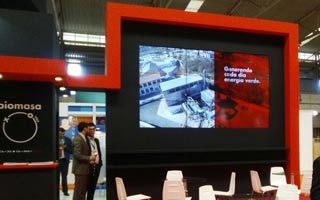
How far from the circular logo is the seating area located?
4.74 ft

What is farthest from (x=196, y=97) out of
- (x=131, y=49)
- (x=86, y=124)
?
(x=86, y=124)

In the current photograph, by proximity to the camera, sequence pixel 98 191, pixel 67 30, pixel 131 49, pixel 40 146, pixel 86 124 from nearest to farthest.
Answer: pixel 40 146
pixel 86 124
pixel 131 49
pixel 98 191
pixel 67 30

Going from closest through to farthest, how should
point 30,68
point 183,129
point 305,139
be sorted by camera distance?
1. point 30,68
2. point 183,129
3. point 305,139

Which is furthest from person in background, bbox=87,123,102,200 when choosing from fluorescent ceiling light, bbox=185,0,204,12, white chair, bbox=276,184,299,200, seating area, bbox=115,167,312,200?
fluorescent ceiling light, bbox=185,0,204,12

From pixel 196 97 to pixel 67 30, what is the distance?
24.3 ft

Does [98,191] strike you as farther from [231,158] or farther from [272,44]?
[272,44]

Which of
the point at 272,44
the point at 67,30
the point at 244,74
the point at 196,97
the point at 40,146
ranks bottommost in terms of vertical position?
the point at 40,146

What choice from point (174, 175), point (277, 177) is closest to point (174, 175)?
point (174, 175)

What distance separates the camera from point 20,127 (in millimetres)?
5570

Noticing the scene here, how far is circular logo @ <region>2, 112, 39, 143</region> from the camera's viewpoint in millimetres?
5520

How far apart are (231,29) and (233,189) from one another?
3081 mm

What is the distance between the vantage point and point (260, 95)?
24.6 feet

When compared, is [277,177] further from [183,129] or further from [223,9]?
[223,9]

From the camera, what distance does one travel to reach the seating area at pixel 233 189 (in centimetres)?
468
